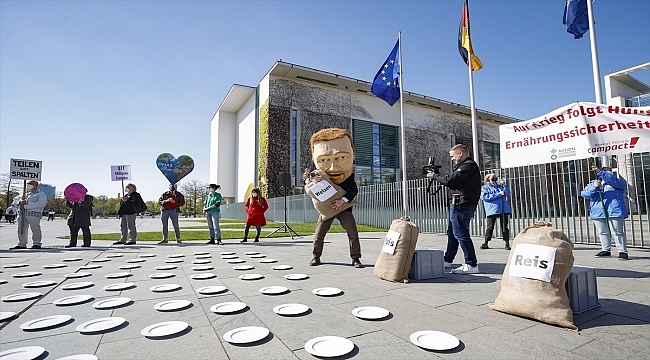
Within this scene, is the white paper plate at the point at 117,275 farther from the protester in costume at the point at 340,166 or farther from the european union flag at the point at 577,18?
the european union flag at the point at 577,18

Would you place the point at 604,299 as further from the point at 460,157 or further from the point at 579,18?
the point at 579,18

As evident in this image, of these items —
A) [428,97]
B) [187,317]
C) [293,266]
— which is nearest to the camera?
[187,317]

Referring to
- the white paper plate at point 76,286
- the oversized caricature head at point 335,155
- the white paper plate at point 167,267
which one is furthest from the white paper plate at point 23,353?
the oversized caricature head at point 335,155

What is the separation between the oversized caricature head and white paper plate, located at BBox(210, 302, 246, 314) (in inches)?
107

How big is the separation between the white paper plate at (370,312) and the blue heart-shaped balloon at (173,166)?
1747 centimetres

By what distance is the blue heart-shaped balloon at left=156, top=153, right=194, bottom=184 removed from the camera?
1780cm

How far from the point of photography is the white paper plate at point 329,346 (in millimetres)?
2025

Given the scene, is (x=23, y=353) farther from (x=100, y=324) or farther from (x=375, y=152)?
(x=375, y=152)

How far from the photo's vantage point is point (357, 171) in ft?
111

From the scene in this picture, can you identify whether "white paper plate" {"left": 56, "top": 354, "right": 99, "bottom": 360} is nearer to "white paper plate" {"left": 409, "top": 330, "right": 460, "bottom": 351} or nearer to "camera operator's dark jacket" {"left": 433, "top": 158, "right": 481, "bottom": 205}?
"white paper plate" {"left": 409, "top": 330, "right": 460, "bottom": 351}

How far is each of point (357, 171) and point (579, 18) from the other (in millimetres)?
25338

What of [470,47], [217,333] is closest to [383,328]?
[217,333]

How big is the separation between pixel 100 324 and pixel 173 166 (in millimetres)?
17013

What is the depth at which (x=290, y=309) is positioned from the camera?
115 inches
